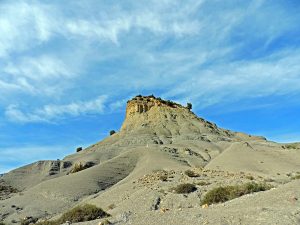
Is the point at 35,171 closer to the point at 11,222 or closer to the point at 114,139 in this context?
the point at 114,139

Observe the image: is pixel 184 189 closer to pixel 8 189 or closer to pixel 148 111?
pixel 8 189

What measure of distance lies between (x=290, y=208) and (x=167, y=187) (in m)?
17.3

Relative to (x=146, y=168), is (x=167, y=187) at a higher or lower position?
lower

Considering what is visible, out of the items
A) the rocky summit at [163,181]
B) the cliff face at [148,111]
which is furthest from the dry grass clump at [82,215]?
the cliff face at [148,111]

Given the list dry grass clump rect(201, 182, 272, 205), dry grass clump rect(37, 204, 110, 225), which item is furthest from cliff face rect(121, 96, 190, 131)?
dry grass clump rect(37, 204, 110, 225)

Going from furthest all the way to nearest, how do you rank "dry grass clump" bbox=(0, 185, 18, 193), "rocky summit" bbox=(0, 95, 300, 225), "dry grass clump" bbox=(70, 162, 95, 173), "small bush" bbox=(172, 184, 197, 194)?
"dry grass clump" bbox=(70, 162, 95, 173) → "dry grass clump" bbox=(0, 185, 18, 193) → "small bush" bbox=(172, 184, 197, 194) → "rocky summit" bbox=(0, 95, 300, 225)

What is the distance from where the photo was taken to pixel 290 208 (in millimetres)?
17750

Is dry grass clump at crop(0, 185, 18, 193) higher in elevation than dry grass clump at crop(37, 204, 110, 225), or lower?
higher

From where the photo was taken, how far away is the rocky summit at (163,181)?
18.4 meters

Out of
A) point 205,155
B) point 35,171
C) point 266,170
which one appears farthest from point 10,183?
point 266,170

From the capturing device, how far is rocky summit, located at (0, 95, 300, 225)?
18375 millimetres

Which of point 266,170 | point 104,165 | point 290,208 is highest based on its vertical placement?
point 104,165

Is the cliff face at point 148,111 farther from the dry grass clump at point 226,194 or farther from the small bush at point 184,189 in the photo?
the dry grass clump at point 226,194

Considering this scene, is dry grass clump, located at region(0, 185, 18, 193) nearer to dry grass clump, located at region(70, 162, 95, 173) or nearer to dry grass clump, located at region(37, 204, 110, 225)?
dry grass clump, located at region(70, 162, 95, 173)
